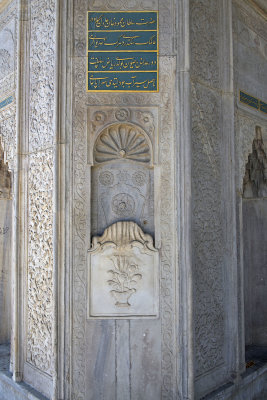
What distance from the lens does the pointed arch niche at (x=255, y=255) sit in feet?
13.7

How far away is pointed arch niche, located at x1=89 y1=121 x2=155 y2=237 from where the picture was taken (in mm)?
2844

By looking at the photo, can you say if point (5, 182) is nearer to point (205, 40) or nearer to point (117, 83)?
point (117, 83)

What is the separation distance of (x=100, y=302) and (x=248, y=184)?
100 inches

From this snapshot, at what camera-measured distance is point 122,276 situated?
9.05ft

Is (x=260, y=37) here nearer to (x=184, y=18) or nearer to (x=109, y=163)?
(x=184, y=18)

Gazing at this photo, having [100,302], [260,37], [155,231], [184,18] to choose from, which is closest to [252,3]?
[260,37]

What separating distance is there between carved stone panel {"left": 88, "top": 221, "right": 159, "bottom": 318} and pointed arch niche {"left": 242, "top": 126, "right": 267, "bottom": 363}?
189 cm

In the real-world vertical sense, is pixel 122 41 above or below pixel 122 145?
above

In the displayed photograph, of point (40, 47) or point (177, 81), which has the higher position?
point (40, 47)

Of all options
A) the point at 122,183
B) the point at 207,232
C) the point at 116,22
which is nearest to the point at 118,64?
the point at 116,22

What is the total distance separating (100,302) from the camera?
275 cm

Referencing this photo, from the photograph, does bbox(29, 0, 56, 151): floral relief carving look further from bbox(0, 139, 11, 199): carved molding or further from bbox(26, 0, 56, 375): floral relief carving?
bbox(0, 139, 11, 199): carved molding

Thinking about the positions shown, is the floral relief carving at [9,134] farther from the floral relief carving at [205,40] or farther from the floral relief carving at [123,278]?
the floral relief carving at [205,40]

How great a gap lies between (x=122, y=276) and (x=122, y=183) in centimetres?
79
